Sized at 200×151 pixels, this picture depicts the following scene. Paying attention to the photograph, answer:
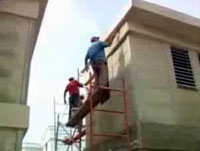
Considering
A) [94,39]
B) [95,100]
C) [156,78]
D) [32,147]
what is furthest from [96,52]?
[32,147]

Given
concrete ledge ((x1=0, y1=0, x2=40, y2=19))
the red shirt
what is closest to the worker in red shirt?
the red shirt

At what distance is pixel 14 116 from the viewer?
26.2ft

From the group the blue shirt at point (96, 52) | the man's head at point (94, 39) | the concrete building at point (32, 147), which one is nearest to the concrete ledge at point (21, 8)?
the blue shirt at point (96, 52)

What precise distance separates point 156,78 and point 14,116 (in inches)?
187

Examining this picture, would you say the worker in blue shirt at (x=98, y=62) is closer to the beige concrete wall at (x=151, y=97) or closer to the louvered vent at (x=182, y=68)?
the beige concrete wall at (x=151, y=97)

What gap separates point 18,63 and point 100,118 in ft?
15.1

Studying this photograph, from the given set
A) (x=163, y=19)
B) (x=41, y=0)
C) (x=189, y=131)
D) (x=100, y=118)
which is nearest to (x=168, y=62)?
(x=163, y=19)

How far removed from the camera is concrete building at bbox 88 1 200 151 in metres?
10.1

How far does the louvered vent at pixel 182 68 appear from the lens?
37.7 feet

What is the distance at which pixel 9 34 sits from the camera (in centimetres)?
891

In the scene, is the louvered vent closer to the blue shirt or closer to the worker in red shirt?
the blue shirt

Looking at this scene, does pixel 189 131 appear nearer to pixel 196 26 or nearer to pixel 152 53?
pixel 152 53

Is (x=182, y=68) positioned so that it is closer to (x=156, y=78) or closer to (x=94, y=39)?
(x=156, y=78)

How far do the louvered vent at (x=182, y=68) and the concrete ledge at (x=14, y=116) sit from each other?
17.5 ft
